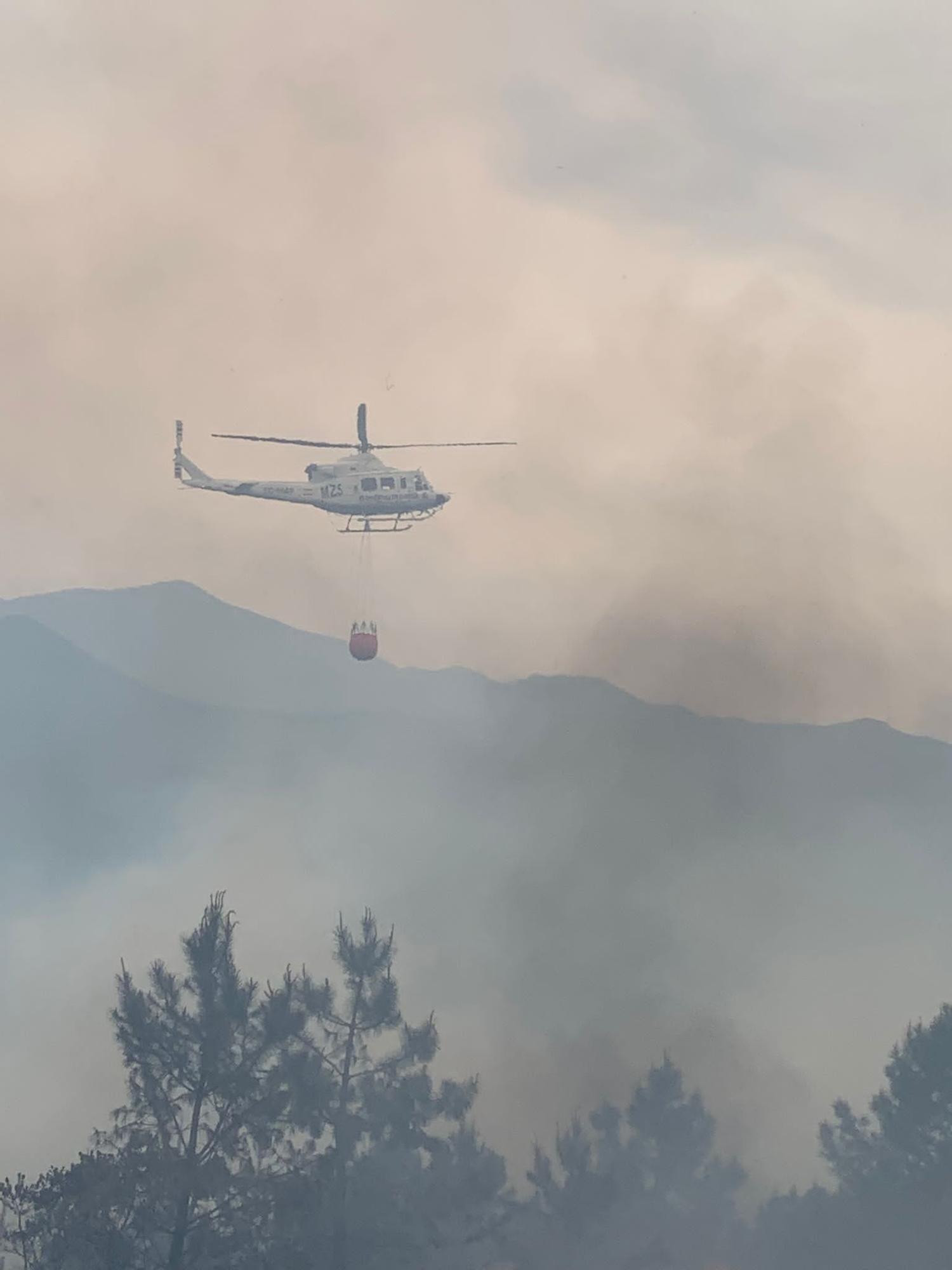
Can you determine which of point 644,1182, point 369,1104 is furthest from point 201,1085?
point 644,1182

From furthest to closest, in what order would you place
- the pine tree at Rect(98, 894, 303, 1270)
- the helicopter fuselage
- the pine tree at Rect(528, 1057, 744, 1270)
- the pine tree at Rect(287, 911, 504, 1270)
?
the helicopter fuselage → the pine tree at Rect(528, 1057, 744, 1270) → the pine tree at Rect(287, 911, 504, 1270) → the pine tree at Rect(98, 894, 303, 1270)

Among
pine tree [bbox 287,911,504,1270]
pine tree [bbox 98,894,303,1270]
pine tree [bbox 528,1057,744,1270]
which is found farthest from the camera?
pine tree [bbox 528,1057,744,1270]

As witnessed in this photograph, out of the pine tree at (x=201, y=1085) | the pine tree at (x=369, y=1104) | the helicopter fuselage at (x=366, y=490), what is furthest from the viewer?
the helicopter fuselage at (x=366, y=490)

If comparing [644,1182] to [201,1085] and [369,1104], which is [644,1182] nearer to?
[369,1104]

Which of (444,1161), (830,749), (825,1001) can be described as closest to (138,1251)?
(444,1161)

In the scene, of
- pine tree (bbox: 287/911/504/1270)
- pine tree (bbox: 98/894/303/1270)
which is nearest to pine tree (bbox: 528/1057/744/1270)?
pine tree (bbox: 287/911/504/1270)

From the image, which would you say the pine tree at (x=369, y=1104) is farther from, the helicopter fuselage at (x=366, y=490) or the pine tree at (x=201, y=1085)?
the helicopter fuselage at (x=366, y=490)

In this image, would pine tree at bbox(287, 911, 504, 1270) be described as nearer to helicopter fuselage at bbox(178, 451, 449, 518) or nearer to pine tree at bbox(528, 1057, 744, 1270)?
pine tree at bbox(528, 1057, 744, 1270)

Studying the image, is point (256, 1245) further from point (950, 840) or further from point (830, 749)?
point (950, 840)

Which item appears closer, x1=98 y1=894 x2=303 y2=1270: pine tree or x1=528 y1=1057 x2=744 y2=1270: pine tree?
x1=98 y1=894 x2=303 y2=1270: pine tree

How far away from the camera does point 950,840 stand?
149 meters

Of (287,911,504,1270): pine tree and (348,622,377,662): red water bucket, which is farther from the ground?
(348,622,377,662): red water bucket

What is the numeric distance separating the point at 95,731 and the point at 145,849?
3113 cm

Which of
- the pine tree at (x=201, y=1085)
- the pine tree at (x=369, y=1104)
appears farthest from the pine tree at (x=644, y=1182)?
the pine tree at (x=201, y=1085)
